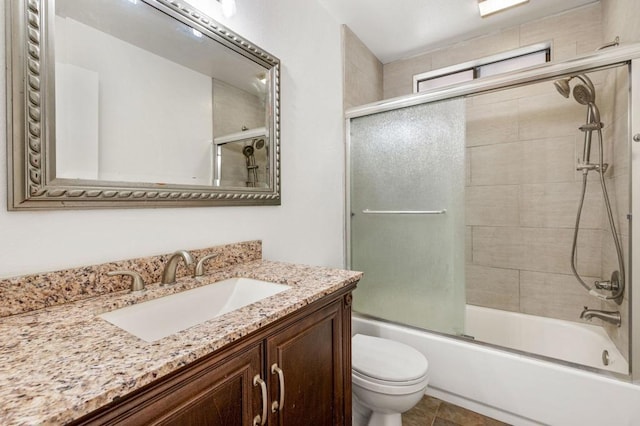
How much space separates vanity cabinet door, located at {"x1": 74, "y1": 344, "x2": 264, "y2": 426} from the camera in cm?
51

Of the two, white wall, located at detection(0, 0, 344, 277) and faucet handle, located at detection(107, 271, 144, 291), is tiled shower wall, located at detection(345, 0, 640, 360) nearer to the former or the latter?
white wall, located at detection(0, 0, 344, 277)

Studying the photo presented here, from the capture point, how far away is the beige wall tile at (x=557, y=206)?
6.63 feet

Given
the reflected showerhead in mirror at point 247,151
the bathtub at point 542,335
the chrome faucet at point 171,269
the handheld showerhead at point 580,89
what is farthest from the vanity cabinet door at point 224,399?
the handheld showerhead at point 580,89

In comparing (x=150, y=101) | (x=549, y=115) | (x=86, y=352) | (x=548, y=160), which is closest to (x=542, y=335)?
(x=548, y=160)

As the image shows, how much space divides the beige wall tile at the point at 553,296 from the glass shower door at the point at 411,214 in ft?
2.51

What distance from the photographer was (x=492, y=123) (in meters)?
2.37

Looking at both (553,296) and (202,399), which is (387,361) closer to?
(202,399)

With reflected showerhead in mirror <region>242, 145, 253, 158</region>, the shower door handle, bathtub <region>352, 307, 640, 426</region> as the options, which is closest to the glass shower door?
the shower door handle

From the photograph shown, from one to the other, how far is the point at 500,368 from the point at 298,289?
137cm

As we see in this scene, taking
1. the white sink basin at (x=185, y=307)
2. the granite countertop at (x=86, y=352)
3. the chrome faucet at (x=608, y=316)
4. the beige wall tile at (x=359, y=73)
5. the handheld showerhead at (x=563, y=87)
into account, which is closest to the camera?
the granite countertop at (x=86, y=352)

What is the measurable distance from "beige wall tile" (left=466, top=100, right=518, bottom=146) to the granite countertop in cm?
214

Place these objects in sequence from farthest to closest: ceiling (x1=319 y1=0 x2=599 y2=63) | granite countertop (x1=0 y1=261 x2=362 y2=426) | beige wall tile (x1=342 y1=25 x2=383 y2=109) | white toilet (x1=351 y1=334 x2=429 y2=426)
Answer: beige wall tile (x1=342 y1=25 x2=383 y2=109)
ceiling (x1=319 y1=0 x2=599 y2=63)
white toilet (x1=351 y1=334 x2=429 y2=426)
granite countertop (x1=0 y1=261 x2=362 y2=426)

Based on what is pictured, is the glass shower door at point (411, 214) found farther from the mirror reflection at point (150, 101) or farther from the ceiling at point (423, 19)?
the mirror reflection at point (150, 101)

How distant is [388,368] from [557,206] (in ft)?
5.67
